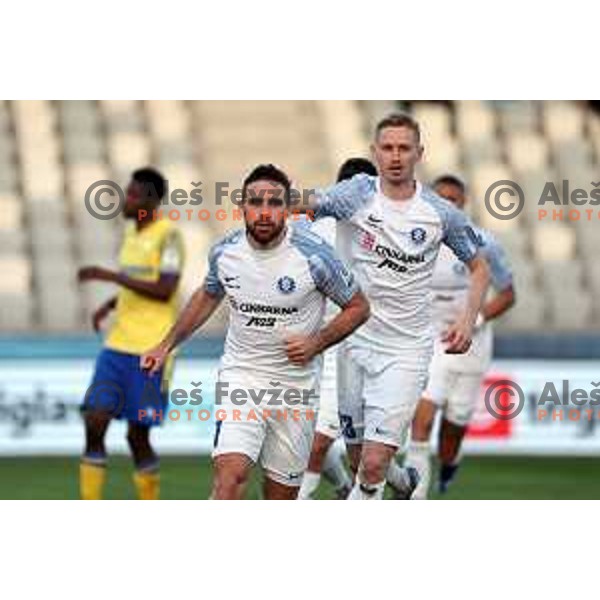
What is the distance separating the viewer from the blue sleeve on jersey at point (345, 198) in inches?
408

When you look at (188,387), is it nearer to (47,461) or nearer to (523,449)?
(47,461)

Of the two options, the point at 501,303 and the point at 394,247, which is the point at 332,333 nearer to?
the point at 394,247

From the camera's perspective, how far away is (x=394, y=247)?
1041 centimetres

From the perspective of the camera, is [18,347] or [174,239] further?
[18,347]

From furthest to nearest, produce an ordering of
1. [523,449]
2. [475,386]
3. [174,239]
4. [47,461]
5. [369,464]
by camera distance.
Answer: [523,449] < [47,461] < [475,386] < [174,239] < [369,464]

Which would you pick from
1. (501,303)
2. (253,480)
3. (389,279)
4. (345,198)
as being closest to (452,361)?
(501,303)

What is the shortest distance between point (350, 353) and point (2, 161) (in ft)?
32.5

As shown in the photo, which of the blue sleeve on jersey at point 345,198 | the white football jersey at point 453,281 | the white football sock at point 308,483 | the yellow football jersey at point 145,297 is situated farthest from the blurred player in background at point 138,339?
the blue sleeve on jersey at point 345,198

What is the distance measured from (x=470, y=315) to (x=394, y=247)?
1.61 feet

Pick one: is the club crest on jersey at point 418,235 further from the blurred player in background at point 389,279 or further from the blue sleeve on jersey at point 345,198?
the blue sleeve on jersey at point 345,198

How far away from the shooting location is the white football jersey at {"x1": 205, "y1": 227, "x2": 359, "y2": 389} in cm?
959

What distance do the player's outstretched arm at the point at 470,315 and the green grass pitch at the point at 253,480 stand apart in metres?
3.19

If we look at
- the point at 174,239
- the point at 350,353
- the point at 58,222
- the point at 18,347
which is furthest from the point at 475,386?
the point at 58,222

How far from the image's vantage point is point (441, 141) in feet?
68.1
